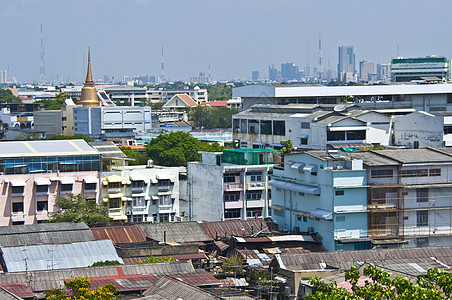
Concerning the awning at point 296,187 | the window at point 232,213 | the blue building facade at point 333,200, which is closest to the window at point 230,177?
the window at point 232,213

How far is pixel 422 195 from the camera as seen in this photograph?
36906mm

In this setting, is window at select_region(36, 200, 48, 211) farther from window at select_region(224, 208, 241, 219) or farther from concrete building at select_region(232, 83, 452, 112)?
concrete building at select_region(232, 83, 452, 112)

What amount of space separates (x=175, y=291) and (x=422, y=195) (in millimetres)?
13766

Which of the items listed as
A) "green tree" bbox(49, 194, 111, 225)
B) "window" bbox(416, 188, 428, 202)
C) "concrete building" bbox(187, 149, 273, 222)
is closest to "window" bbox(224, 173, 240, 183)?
"concrete building" bbox(187, 149, 273, 222)

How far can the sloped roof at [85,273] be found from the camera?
94.9 feet

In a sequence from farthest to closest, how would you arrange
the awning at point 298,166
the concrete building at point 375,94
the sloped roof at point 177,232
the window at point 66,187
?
the concrete building at point 375,94
the window at point 66,187
the awning at point 298,166
the sloped roof at point 177,232

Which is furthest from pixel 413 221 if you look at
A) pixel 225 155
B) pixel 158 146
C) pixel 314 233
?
pixel 158 146

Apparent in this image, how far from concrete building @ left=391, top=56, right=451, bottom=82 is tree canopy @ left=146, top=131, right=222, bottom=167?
2923 inches

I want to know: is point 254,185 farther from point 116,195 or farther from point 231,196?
point 116,195

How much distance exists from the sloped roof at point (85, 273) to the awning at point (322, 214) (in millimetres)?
6986

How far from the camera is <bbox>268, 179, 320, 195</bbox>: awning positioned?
Result: 37.1 metres

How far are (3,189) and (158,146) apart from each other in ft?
90.0

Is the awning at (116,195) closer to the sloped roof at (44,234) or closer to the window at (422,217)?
the sloped roof at (44,234)

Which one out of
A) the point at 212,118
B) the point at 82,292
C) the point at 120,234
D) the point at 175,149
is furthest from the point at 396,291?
the point at 212,118
